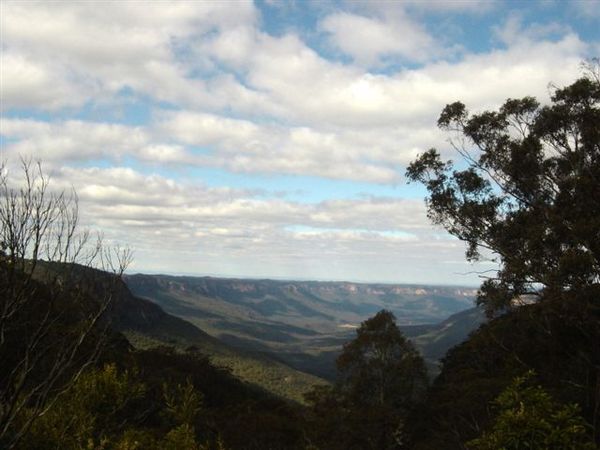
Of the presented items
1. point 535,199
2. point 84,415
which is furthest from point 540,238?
point 84,415

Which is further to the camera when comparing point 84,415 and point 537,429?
point 84,415

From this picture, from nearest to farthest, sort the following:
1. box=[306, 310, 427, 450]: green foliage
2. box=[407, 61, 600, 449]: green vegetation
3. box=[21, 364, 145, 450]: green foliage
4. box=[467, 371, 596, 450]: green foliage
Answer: box=[467, 371, 596, 450]: green foliage, box=[21, 364, 145, 450]: green foliage, box=[407, 61, 600, 449]: green vegetation, box=[306, 310, 427, 450]: green foliage

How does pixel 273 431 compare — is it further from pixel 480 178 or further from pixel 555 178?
pixel 555 178

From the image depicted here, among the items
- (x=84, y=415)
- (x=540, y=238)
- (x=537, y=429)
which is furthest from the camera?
(x=540, y=238)

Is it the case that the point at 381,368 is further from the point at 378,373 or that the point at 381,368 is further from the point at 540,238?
the point at 540,238

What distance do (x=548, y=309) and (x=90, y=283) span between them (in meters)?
18.0

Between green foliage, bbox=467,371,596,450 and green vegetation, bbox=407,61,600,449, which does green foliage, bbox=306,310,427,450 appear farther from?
green foliage, bbox=467,371,596,450

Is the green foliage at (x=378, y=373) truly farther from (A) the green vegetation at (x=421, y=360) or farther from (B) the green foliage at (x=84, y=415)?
(B) the green foliage at (x=84, y=415)

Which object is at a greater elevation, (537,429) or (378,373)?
(537,429)

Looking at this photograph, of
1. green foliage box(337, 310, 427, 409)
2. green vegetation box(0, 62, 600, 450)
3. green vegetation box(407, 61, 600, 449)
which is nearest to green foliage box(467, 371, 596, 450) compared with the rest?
green vegetation box(0, 62, 600, 450)

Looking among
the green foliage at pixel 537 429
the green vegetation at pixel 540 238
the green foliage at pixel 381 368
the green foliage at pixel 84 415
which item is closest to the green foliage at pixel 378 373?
the green foliage at pixel 381 368

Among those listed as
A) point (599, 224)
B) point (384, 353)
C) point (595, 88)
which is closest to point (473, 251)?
point (599, 224)

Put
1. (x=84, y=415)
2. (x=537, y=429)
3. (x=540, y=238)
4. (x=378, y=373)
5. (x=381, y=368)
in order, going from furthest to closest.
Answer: (x=378, y=373) → (x=381, y=368) → (x=540, y=238) → (x=84, y=415) → (x=537, y=429)

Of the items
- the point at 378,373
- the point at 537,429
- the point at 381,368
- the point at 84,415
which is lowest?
the point at 378,373
